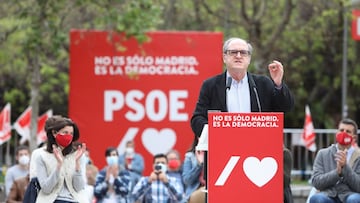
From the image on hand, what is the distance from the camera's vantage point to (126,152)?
17359 millimetres

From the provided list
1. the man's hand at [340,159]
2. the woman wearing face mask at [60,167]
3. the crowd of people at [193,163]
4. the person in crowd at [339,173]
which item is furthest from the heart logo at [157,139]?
the woman wearing face mask at [60,167]

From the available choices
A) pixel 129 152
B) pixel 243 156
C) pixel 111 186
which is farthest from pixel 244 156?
pixel 129 152

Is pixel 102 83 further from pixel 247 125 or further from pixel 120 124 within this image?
pixel 247 125

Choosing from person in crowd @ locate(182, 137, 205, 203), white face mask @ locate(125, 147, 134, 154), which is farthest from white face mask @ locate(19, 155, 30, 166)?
person in crowd @ locate(182, 137, 205, 203)

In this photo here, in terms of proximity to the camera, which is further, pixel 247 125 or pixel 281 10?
pixel 281 10

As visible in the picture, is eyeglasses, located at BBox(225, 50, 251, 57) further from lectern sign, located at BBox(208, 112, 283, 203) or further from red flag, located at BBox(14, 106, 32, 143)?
red flag, located at BBox(14, 106, 32, 143)

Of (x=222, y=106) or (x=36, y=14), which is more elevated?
(x=36, y=14)

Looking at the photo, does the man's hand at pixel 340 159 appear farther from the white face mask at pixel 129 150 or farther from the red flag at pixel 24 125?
the red flag at pixel 24 125

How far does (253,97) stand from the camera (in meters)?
7.89

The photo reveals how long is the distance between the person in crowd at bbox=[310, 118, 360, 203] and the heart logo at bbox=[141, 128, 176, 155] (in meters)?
7.20

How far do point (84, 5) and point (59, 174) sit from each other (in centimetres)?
1031

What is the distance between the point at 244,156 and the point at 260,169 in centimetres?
16

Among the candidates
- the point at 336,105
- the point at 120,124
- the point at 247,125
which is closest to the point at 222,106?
the point at 247,125

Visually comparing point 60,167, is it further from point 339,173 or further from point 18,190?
point 18,190
